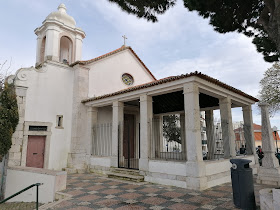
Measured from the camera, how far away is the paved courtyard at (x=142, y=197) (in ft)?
15.0

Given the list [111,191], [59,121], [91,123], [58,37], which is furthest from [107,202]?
[58,37]

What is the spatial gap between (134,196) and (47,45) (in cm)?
932

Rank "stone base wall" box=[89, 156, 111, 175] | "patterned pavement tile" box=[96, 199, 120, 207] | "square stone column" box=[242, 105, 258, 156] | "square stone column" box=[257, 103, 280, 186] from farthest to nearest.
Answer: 1. "square stone column" box=[242, 105, 258, 156]
2. "stone base wall" box=[89, 156, 111, 175]
3. "square stone column" box=[257, 103, 280, 186]
4. "patterned pavement tile" box=[96, 199, 120, 207]

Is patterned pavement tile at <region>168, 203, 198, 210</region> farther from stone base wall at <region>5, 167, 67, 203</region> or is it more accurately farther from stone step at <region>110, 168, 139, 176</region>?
stone base wall at <region>5, 167, 67, 203</region>

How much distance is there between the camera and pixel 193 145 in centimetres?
614

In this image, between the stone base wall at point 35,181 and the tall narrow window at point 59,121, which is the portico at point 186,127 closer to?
the tall narrow window at point 59,121

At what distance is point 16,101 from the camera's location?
26.7ft

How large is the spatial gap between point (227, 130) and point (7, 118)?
8.66m

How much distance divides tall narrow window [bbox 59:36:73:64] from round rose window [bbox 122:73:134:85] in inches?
136

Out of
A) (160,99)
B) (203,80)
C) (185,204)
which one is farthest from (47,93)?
(185,204)

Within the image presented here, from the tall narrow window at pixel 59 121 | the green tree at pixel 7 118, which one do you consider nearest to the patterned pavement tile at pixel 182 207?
A: the green tree at pixel 7 118

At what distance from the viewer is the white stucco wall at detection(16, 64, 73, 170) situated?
890cm

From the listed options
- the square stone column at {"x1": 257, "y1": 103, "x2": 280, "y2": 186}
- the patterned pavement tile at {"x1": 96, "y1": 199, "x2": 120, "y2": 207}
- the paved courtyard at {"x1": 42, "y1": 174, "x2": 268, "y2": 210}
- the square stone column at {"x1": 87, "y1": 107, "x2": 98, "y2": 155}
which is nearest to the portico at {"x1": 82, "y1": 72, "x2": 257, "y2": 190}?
the square stone column at {"x1": 87, "y1": 107, "x2": 98, "y2": 155}

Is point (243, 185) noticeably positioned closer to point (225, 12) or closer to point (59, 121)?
point (225, 12)
